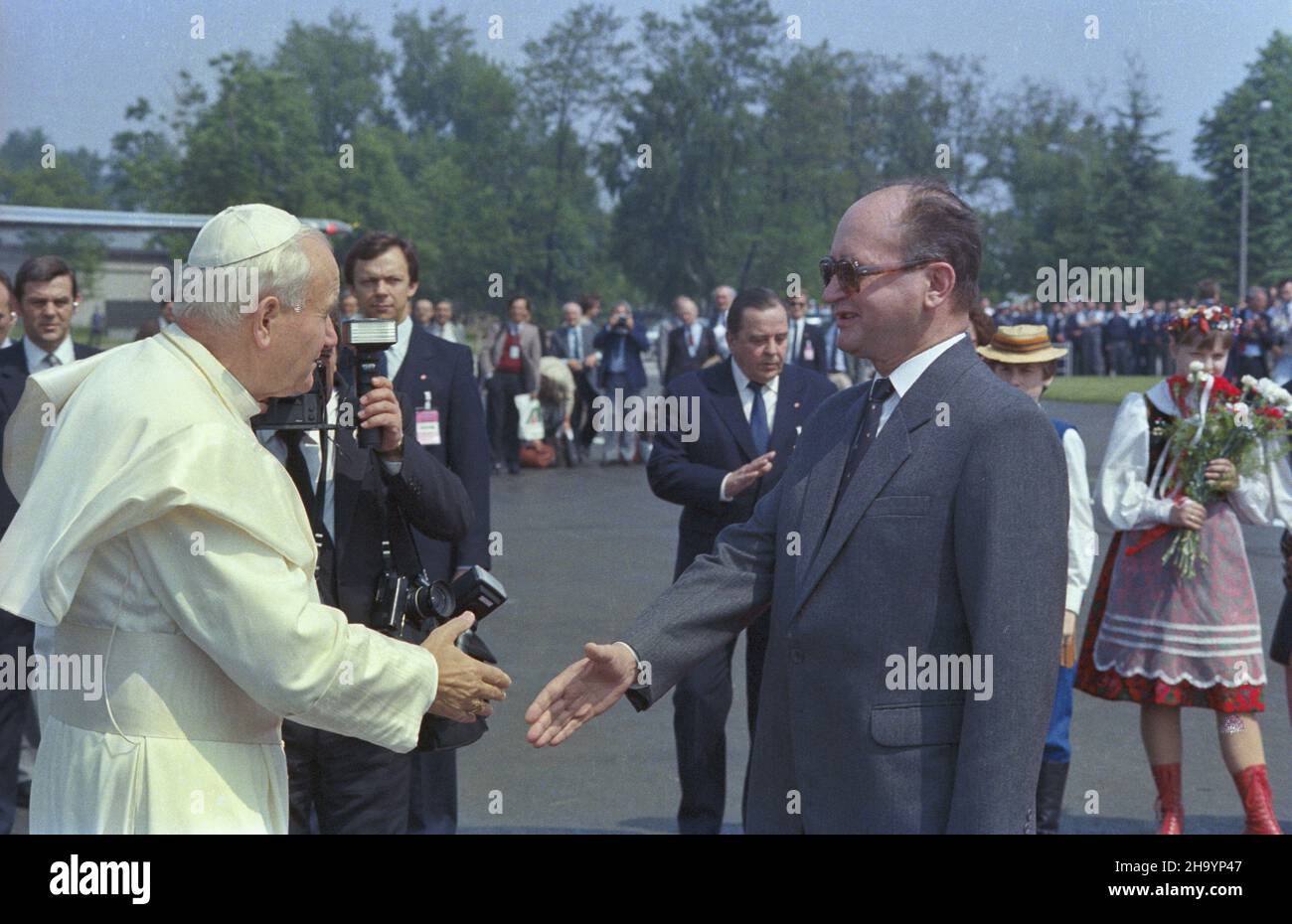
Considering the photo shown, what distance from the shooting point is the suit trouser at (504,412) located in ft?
62.8

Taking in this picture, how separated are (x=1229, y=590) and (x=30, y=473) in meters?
4.43

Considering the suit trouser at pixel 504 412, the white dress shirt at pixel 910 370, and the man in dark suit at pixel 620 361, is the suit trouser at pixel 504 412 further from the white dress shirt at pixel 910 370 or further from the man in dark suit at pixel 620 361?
the white dress shirt at pixel 910 370

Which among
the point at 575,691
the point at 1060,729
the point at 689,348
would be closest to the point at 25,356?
the point at 575,691

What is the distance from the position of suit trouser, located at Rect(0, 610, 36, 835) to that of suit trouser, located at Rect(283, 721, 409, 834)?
78.5 inches

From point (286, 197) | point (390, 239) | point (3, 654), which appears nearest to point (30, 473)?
point (390, 239)

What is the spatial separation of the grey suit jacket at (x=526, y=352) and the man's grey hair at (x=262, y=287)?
53.7 ft

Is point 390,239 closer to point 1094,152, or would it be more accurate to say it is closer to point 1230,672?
point 1230,672

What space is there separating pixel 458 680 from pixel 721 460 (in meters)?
3.25

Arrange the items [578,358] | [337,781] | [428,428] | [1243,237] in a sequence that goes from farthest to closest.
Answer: [1243,237]
[578,358]
[428,428]
[337,781]

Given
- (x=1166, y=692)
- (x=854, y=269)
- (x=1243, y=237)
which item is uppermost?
(x=1243, y=237)

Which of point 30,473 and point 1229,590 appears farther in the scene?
point 1229,590

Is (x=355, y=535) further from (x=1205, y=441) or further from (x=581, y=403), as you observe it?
(x=581, y=403)

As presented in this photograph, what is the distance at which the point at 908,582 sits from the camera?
2918mm
